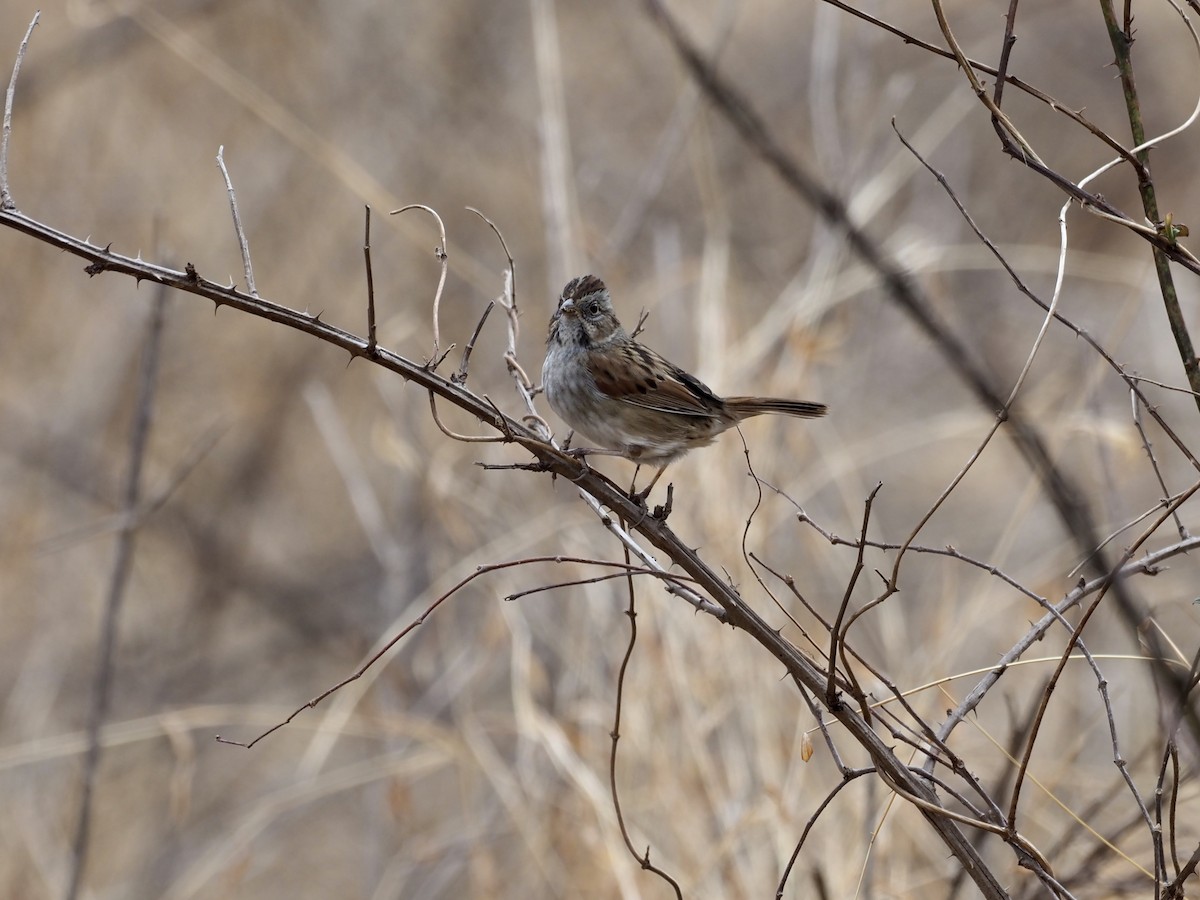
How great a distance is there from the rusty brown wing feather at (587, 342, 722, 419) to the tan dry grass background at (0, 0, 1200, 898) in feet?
1.61

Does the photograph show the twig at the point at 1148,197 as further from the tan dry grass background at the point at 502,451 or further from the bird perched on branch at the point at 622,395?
the bird perched on branch at the point at 622,395

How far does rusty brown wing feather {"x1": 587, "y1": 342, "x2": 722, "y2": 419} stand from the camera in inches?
116

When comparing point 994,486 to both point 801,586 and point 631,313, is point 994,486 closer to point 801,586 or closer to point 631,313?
point 631,313

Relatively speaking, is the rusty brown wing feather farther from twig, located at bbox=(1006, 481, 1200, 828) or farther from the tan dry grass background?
twig, located at bbox=(1006, 481, 1200, 828)

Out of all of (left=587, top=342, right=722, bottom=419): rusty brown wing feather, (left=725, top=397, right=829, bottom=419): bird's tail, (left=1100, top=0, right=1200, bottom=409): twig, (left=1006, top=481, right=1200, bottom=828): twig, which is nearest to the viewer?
(left=1006, top=481, right=1200, bottom=828): twig

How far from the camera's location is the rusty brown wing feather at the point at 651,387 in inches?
116

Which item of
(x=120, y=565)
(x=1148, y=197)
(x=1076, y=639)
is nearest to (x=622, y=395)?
(x=120, y=565)

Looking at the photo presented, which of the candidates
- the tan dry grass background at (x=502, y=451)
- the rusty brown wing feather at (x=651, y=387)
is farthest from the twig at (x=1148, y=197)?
the rusty brown wing feather at (x=651, y=387)

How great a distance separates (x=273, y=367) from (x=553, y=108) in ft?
10.3

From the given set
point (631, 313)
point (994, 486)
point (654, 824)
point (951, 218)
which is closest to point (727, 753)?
point (654, 824)

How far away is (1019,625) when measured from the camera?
15.7 ft

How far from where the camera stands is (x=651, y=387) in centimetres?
300

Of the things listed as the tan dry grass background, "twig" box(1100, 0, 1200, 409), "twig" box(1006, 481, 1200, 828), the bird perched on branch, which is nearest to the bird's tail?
the bird perched on branch

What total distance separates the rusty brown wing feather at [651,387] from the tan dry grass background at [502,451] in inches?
19.3
